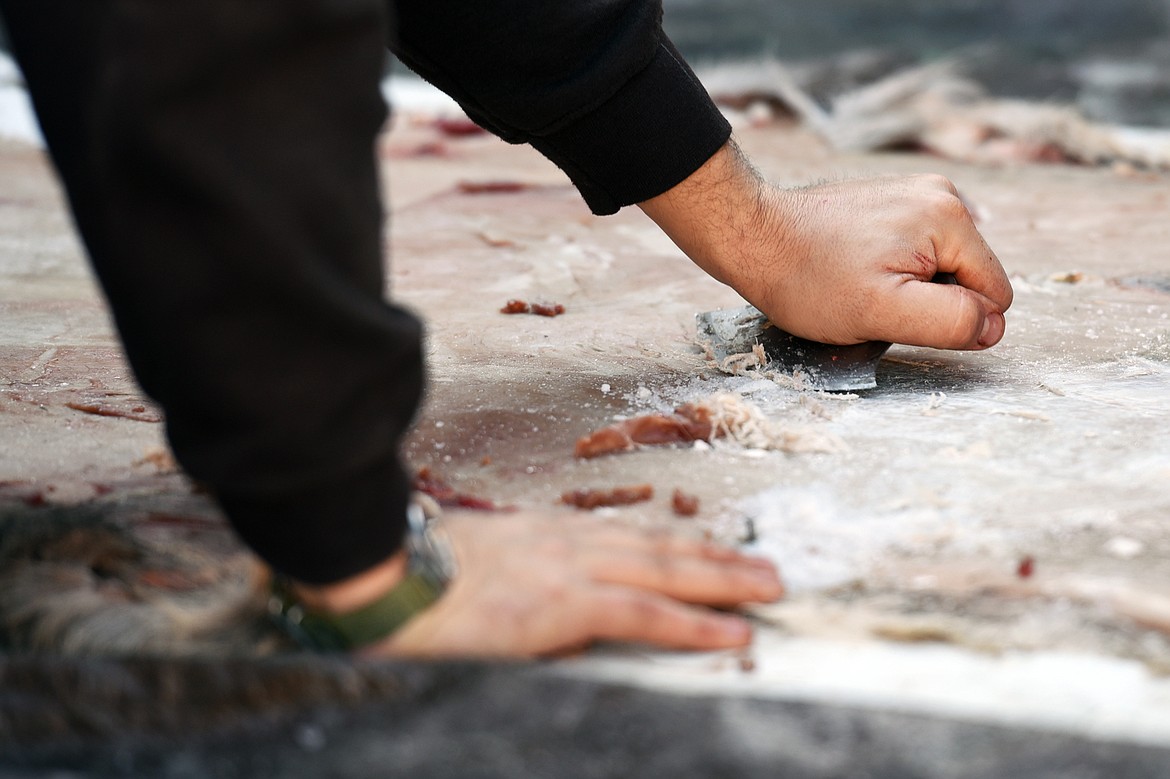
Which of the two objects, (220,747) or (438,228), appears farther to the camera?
(438,228)

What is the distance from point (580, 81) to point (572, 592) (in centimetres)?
80

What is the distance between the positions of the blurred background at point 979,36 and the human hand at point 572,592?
464cm

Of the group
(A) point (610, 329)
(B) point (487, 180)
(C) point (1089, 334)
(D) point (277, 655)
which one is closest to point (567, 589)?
(D) point (277, 655)

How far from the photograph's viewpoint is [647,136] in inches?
62.9

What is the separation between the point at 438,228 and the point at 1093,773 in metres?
2.28

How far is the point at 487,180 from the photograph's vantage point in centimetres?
345

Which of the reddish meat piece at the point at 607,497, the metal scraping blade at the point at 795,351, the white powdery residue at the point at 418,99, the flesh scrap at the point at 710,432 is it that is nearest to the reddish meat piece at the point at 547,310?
the metal scraping blade at the point at 795,351

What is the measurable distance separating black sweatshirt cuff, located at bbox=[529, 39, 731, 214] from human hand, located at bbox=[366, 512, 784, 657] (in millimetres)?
697

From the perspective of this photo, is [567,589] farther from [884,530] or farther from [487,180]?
[487,180]

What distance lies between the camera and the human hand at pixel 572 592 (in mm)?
952

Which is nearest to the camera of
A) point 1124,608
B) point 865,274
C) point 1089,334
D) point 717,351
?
point 1124,608

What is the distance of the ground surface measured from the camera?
3.18 ft

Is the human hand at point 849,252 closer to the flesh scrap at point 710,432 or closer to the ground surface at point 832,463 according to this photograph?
the ground surface at point 832,463

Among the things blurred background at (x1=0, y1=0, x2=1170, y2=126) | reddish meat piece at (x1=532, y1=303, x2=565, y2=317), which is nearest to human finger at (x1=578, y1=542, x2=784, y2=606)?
reddish meat piece at (x1=532, y1=303, x2=565, y2=317)
